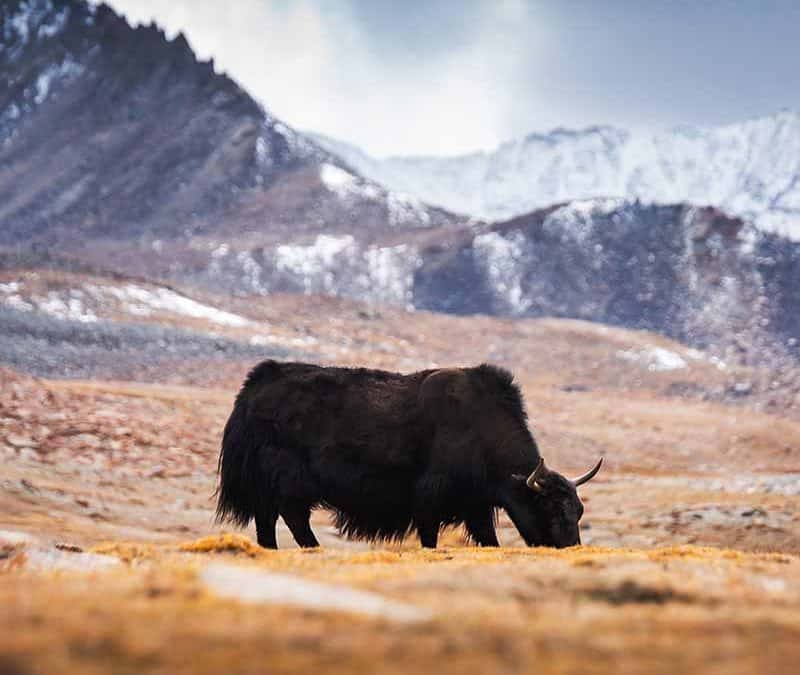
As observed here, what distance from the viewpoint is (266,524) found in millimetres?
11805

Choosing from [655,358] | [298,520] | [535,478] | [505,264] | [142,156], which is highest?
[142,156]

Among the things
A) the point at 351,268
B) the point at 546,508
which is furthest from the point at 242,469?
the point at 351,268

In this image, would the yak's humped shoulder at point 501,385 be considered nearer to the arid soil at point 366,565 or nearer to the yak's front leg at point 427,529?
the yak's front leg at point 427,529

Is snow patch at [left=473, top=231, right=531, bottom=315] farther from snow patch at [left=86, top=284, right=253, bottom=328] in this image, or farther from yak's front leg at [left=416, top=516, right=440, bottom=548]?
yak's front leg at [left=416, top=516, right=440, bottom=548]

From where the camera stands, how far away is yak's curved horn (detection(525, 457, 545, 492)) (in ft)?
34.6

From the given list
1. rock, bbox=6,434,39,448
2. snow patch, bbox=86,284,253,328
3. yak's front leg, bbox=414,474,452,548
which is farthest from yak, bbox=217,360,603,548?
snow patch, bbox=86,284,253,328

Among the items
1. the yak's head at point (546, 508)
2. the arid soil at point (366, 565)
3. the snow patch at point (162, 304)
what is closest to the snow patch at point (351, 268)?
the snow patch at point (162, 304)

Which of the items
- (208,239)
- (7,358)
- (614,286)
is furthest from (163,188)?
(7,358)

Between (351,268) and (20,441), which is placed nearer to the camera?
(20,441)

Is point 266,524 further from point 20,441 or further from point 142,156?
point 142,156

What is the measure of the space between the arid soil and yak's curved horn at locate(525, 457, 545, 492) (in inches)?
36.2

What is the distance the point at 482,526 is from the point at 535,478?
3.42 feet

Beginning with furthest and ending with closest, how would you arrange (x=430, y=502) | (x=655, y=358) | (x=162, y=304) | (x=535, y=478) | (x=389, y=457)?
1. (x=655, y=358)
2. (x=162, y=304)
3. (x=389, y=457)
4. (x=430, y=502)
5. (x=535, y=478)

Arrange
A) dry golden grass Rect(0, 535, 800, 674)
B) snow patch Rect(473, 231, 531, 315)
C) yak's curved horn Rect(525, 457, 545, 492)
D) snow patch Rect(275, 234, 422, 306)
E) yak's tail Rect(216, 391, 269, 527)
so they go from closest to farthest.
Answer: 1. dry golden grass Rect(0, 535, 800, 674)
2. yak's curved horn Rect(525, 457, 545, 492)
3. yak's tail Rect(216, 391, 269, 527)
4. snow patch Rect(275, 234, 422, 306)
5. snow patch Rect(473, 231, 531, 315)
